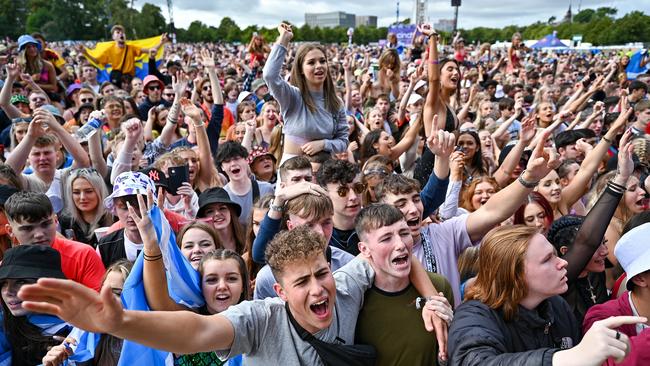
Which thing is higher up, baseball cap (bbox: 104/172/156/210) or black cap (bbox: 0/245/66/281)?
baseball cap (bbox: 104/172/156/210)

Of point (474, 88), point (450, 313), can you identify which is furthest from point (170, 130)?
point (474, 88)

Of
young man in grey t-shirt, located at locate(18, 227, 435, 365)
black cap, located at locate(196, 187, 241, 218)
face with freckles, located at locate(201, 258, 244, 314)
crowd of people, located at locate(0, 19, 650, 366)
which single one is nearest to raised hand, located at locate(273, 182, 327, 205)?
crowd of people, located at locate(0, 19, 650, 366)

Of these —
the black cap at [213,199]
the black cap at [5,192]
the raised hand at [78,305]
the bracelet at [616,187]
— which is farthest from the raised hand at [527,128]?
the black cap at [5,192]

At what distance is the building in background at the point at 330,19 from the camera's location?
523 feet

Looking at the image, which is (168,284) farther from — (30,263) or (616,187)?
(616,187)

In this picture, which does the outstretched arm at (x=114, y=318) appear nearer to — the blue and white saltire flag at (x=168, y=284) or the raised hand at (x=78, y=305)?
the raised hand at (x=78, y=305)

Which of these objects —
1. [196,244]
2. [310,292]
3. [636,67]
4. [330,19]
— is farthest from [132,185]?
[330,19]

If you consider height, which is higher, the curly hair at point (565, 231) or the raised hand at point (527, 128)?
the raised hand at point (527, 128)

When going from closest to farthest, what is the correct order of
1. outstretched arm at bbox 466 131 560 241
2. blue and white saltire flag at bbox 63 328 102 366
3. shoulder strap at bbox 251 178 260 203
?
blue and white saltire flag at bbox 63 328 102 366 < outstretched arm at bbox 466 131 560 241 < shoulder strap at bbox 251 178 260 203

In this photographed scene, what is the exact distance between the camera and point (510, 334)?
89.4 inches

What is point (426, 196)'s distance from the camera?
3.73 metres

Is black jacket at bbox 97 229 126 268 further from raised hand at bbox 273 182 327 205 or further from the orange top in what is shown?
the orange top

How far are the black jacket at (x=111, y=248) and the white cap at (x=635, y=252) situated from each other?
10.4 ft

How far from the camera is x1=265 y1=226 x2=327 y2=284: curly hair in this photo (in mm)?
2240
